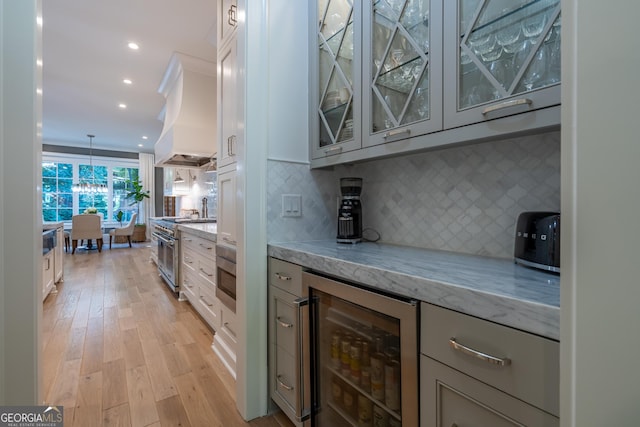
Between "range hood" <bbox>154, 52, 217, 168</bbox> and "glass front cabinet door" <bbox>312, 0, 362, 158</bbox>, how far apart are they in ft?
8.89

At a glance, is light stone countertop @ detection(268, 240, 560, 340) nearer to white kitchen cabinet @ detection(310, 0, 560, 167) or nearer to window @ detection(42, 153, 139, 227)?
white kitchen cabinet @ detection(310, 0, 560, 167)

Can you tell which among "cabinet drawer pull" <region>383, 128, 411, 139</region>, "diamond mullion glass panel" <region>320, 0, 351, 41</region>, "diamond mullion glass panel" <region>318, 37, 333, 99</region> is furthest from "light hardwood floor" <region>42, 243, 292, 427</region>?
"diamond mullion glass panel" <region>320, 0, 351, 41</region>

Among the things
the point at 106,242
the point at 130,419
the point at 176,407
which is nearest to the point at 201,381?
the point at 176,407

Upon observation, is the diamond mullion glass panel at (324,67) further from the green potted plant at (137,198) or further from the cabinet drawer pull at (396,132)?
the green potted plant at (137,198)

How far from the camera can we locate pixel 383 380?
3.19ft

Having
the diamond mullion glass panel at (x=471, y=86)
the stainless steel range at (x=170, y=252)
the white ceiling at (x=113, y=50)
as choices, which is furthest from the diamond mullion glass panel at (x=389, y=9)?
the stainless steel range at (x=170, y=252)

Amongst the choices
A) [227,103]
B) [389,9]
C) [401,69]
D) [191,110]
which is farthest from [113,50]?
[401,69]

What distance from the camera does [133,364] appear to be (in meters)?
1.97

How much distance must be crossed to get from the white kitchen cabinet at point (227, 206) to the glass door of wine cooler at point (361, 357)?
82 centimetres

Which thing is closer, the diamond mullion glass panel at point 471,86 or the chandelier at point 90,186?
the diamond mullion glass panel at point 471,86

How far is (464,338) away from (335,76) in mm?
1360

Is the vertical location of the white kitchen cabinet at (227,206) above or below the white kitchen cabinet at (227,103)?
below

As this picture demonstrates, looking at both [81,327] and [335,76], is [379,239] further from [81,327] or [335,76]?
[81,327]

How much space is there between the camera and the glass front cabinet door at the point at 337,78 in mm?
1360
